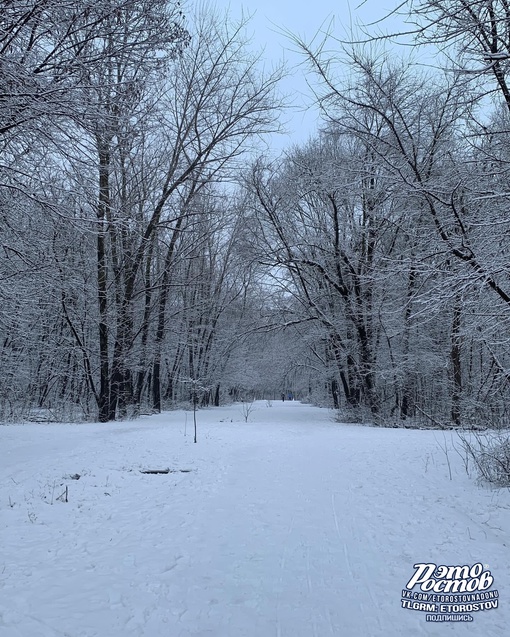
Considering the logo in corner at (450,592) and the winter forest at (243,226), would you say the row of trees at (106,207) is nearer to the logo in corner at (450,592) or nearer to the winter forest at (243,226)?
the winter forest at (243,226)

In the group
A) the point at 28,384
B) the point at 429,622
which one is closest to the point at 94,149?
the point at 429,622

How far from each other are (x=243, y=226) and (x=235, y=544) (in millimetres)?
17503

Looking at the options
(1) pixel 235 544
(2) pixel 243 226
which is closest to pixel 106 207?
(1) pixel 235 544

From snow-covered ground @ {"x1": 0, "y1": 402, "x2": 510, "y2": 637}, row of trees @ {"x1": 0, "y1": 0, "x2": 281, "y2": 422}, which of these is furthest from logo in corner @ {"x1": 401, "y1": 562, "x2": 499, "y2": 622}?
row of trees @ {"x1": 0, "y1": 0, "x2": 281, "y2": 422}

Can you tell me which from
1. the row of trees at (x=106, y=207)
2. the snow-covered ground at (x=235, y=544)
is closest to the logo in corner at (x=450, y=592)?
the snow-covered ground at (x=235, y=544)

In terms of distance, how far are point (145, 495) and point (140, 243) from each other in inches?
521

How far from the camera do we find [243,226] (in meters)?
20.0

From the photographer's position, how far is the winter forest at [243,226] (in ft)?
16.4

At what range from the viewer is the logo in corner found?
9.04 ft

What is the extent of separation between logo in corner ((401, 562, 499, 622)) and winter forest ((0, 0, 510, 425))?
108 inches

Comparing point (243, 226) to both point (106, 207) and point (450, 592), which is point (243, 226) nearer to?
point (106, 207)

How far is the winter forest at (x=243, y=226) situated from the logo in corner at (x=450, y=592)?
108 inches

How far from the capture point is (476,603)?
2.87 meters

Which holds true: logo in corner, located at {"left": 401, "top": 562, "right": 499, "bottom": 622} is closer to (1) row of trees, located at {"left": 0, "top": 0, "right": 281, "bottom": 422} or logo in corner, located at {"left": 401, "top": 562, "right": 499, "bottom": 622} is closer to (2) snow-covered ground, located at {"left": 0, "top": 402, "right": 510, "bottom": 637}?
(2) snow-covered ground, located at {"left": 0, "top": 402, "right": 510, "bottom": 637}
